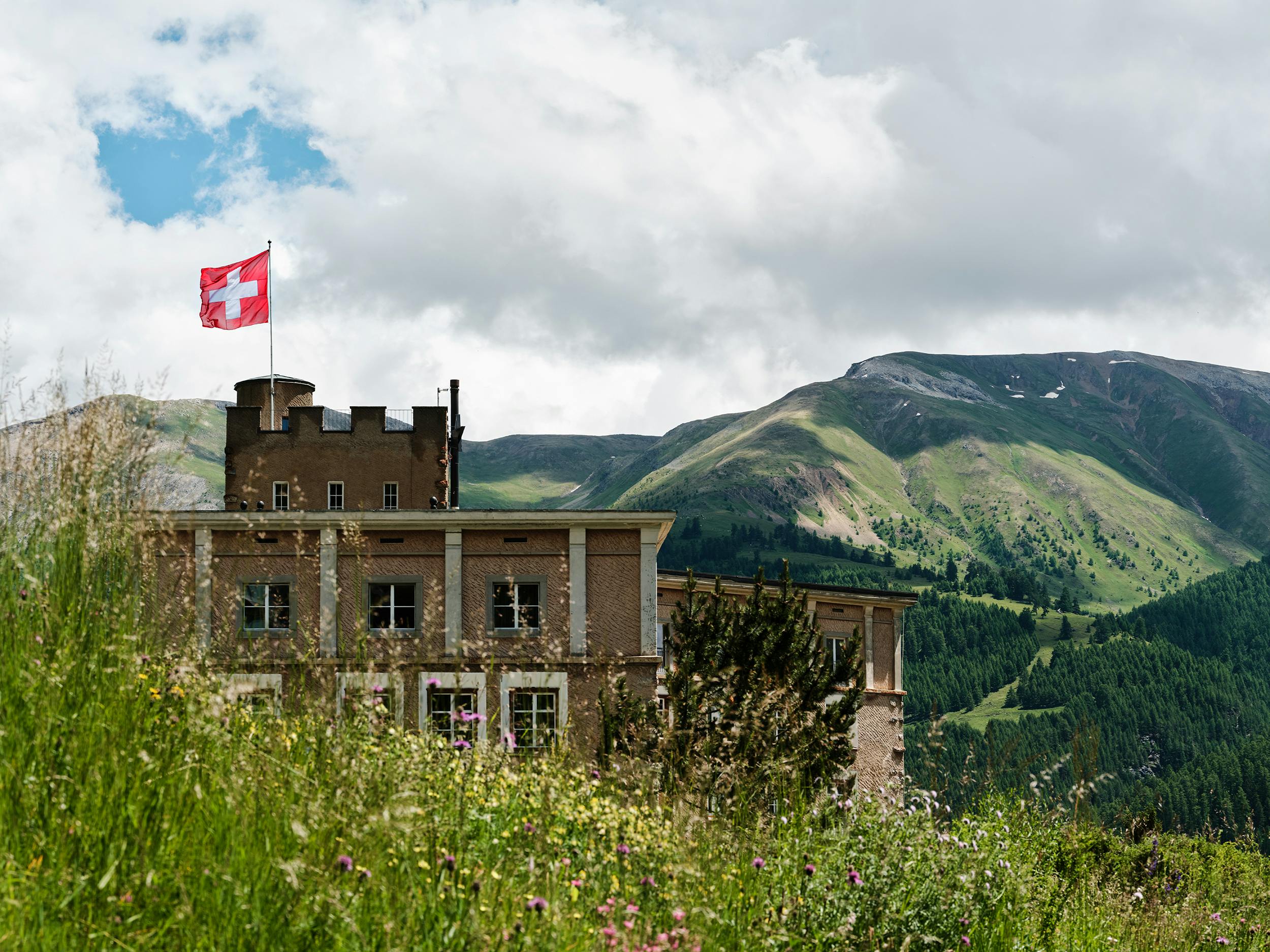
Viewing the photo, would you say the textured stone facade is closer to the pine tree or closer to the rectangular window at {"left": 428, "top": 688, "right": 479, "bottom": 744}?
the pine tree

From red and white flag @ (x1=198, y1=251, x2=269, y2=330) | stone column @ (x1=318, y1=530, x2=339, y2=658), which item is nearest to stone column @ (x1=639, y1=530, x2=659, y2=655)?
stone column @ (x1=318, y1=530, x2=339, y2=658)

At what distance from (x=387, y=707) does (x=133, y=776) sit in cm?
172

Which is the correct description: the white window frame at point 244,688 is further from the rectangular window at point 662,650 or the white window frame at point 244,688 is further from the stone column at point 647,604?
the rectangular window at point 662,650

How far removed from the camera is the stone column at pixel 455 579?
33562 mm

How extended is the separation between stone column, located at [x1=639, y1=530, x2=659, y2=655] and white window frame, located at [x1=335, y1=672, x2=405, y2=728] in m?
26.9

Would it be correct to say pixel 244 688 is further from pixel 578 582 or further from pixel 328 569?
pixel 328 569

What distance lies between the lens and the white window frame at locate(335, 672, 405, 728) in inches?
238

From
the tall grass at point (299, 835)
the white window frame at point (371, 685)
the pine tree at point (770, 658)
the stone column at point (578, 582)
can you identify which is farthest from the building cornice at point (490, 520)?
the white window frame at point (371, 685)

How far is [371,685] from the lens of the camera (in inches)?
261

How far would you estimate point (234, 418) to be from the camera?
52312 mm

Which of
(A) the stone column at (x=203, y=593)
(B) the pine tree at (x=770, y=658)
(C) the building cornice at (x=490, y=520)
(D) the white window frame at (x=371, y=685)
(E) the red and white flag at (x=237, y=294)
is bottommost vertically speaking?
(B) the pine tree at (x=770, y=658)

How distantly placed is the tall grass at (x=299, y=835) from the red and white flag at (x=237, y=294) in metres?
36.6

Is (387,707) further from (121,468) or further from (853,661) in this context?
(853,661)

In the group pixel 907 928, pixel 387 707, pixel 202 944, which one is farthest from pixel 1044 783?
pixel 202 944
